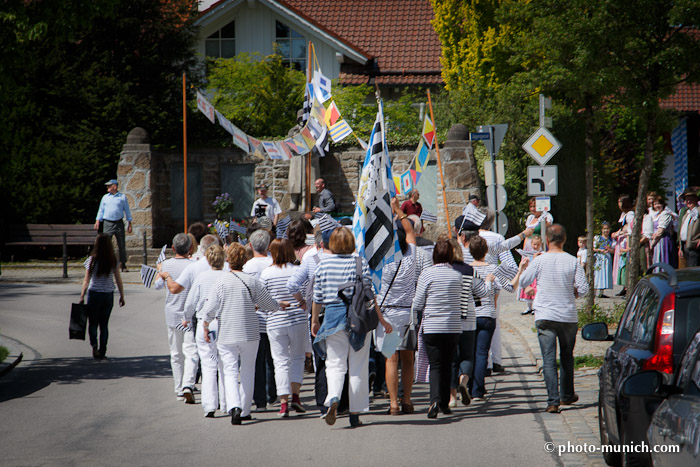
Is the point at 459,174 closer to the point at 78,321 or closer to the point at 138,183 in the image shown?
the point at 138,183

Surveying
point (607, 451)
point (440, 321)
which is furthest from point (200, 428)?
point (607, 451)

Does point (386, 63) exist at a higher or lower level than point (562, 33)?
higher

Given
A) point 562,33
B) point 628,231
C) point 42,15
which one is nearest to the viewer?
point 42,15

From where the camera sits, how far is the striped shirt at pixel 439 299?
9000 millimetres

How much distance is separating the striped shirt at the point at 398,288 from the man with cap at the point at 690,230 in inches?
332

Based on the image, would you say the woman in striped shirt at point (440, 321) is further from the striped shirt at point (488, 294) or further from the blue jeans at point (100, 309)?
the blue jeans at point (100, 309)

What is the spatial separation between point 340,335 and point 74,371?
467 centimetres

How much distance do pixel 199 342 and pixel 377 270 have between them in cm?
182

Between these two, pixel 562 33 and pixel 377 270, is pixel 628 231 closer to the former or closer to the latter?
pixel 562 33

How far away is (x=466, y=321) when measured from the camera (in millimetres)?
9352

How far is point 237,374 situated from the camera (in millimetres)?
8914

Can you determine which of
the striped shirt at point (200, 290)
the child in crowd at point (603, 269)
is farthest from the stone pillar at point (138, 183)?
the striped shirt at point (200, 290)

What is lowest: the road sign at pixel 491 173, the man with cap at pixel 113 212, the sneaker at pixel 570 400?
the sneaker at pixel 570 400

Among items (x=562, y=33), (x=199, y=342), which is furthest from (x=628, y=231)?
(x=199, y=342)
